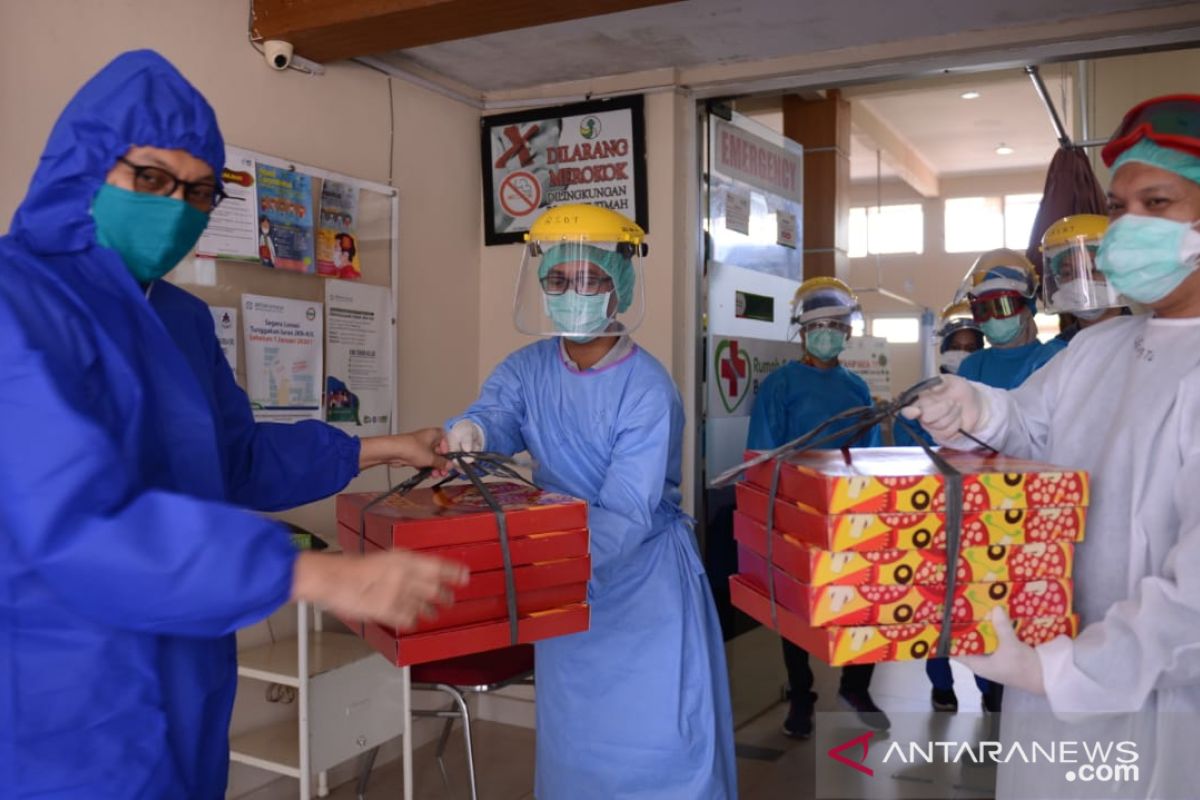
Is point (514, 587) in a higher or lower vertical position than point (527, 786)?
higher

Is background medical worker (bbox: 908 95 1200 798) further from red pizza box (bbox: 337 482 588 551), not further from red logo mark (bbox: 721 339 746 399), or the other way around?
red logo mark (bbox: 721 339 746 399)

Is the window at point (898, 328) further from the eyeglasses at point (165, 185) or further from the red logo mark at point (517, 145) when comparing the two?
the eyeglasses at point (165, 185)

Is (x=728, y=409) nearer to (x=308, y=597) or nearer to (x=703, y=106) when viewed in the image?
(x=703, y=106)

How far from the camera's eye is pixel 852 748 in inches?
68.9

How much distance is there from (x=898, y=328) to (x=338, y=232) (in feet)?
35.3

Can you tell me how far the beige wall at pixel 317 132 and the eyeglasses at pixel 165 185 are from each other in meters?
1.37

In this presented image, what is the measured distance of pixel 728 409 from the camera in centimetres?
432

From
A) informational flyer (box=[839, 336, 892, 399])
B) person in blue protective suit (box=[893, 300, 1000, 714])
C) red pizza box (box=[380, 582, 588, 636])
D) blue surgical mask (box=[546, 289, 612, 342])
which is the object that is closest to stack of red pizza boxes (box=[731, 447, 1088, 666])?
red pizza box (box=[380, 582, 588, 636])

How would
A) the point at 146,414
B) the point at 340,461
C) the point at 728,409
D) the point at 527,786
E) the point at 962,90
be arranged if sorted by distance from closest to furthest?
the point at 146,414 < the point at 340,461 < the point at 527,786 < the point at 728,409 < the point at 962,90

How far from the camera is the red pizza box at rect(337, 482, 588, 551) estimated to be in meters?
1.71

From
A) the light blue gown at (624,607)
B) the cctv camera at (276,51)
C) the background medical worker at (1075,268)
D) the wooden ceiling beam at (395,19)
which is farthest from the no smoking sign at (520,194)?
the background medical worker at (1075,268)

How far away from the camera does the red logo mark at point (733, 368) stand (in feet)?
14.1

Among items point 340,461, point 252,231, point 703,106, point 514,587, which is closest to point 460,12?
point 252,231

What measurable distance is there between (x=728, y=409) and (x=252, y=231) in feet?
7.06
